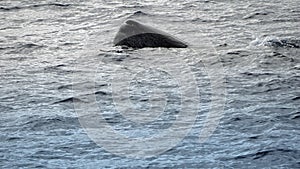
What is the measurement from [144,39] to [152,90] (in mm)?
2874

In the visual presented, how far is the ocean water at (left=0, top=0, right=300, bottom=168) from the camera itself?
374 inches

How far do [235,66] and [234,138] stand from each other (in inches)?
155

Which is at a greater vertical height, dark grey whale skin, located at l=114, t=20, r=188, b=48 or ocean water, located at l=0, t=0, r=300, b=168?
dark grey whale skin, located at l=114, t=20, r=188, b=48

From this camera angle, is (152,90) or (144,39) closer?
(152,90)

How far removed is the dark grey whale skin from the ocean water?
Result: 0.78 feet

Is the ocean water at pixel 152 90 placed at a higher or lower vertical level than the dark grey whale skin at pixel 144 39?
lower

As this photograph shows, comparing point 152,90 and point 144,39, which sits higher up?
point 144,39

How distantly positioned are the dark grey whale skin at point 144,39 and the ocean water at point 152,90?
0.24 metres

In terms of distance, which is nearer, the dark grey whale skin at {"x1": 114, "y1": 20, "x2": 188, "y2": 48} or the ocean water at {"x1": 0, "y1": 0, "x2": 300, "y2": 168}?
the ocean water at {"x1": 0, "y1": 0, "x2": 300, "y2": 168}

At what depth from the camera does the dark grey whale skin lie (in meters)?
14.9

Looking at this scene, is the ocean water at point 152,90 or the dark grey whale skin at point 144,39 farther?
the dark grey whale skin at point 144,39

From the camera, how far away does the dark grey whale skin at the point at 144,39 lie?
1488cm

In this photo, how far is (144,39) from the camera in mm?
14922

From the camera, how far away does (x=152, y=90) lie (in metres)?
12.2
